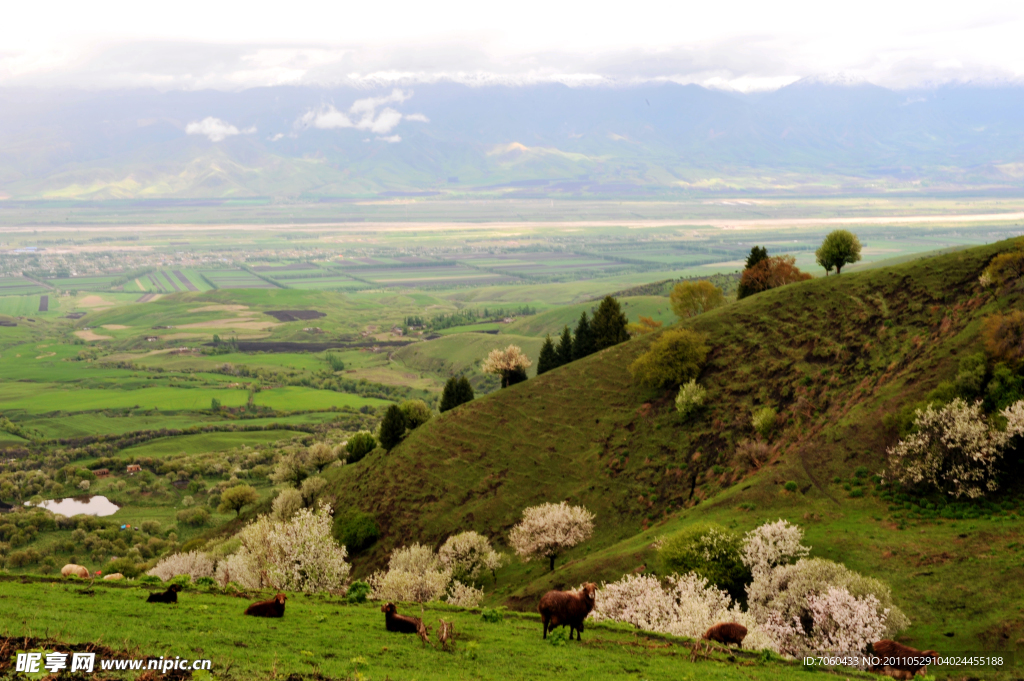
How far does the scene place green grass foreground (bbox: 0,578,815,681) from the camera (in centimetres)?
1966

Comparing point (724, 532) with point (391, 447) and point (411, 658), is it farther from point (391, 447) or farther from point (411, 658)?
point (391, 447)

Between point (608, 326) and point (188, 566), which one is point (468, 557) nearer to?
point (188, 566)

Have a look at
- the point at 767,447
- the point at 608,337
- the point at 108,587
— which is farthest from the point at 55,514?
the point at 767,447

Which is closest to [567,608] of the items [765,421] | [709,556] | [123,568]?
[709,556]

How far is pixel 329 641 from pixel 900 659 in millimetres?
23785

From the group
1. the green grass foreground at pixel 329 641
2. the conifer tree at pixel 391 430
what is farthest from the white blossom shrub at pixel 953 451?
the conifer tree at pixel 391 430

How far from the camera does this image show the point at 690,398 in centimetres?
6881

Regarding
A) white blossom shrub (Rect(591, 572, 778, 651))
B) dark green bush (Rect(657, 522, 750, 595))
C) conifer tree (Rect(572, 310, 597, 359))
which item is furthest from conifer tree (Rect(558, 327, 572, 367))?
white blossom shrub (Rect(591, 572, 778, 651))

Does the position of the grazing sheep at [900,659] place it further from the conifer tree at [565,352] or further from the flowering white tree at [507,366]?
the conifer tree at [565,352]

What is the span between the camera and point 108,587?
89.3 ft

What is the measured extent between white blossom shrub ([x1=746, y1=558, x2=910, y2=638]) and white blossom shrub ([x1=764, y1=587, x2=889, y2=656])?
261mm

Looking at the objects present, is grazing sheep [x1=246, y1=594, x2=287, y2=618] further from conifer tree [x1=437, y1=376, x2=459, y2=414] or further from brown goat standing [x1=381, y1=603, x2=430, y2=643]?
conifer tree [x1=437, y1=376, x2=459, y2=414]

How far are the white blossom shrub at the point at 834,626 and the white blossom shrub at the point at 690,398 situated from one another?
34.3 m

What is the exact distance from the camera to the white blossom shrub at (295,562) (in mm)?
47781
